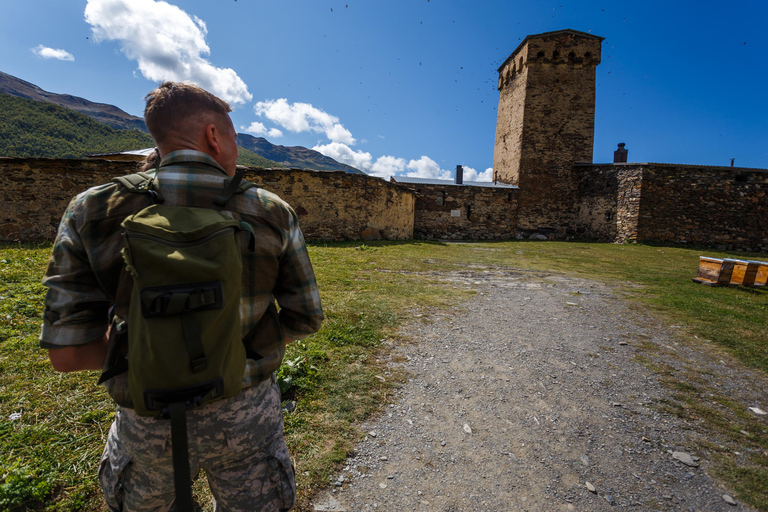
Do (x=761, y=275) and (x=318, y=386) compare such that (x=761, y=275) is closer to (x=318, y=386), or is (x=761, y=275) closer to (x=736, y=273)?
(x=736, y=273)

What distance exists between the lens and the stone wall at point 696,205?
51.8 feet

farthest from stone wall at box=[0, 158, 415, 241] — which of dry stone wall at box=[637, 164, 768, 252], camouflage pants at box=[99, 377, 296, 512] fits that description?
dry stone wall at box=[637, 164, 768, 252]

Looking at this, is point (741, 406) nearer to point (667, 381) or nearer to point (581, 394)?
point (667, 381)

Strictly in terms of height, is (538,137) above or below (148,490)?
above

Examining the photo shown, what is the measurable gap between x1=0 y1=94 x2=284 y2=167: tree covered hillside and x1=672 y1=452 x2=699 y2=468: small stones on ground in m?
49.3

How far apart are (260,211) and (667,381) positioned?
3.99 metres

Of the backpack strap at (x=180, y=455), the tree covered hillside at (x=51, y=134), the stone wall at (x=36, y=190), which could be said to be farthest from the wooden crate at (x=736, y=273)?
the tree covered hillside at (x=51, y=134)

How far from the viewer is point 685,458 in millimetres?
2184

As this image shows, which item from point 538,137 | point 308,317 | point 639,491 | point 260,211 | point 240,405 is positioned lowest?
point 639,491

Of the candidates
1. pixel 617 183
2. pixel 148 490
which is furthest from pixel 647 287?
pixel 617 183

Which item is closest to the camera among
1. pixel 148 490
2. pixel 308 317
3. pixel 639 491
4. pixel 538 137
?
pixel 148 490

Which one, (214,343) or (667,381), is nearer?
(214,343)

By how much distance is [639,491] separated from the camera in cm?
195

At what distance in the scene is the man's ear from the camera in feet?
3.69
